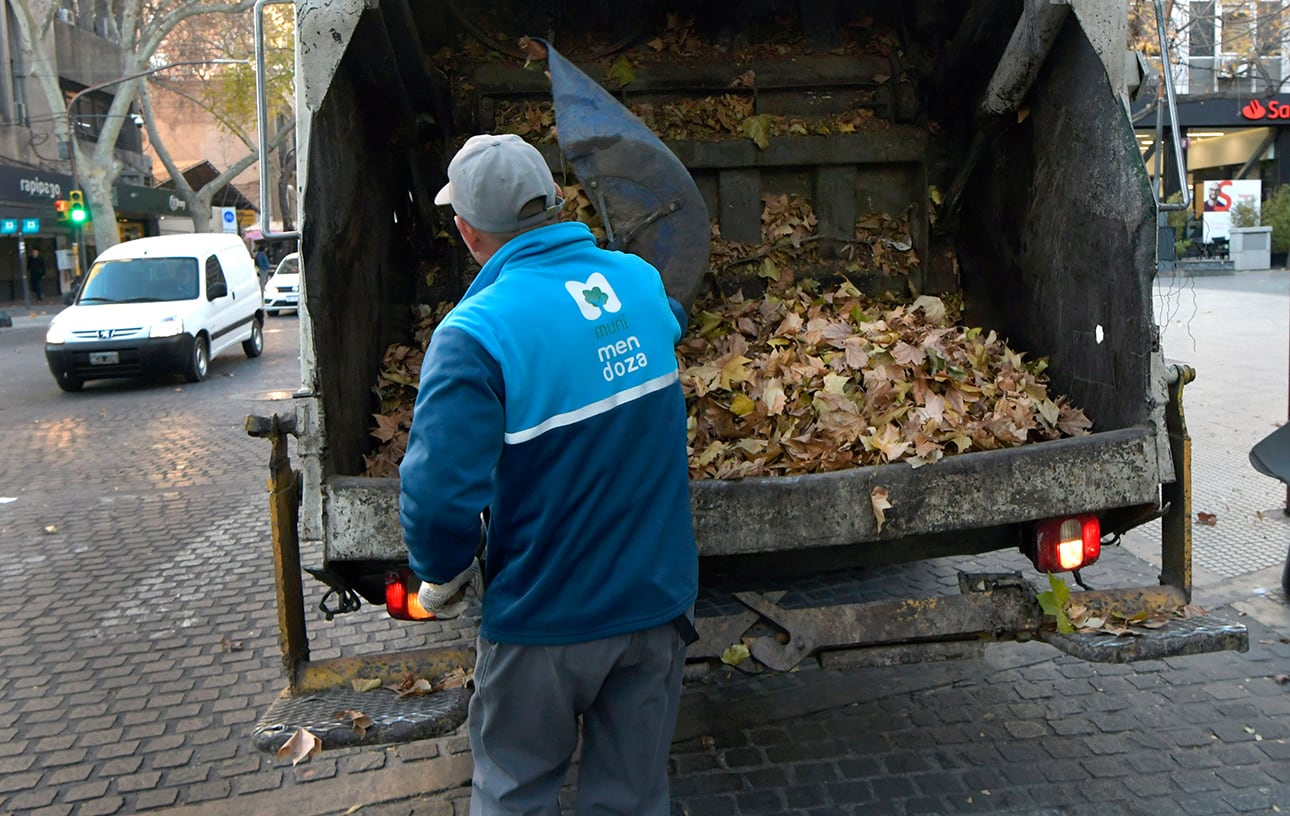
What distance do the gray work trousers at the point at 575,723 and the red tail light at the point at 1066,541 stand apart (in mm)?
1386

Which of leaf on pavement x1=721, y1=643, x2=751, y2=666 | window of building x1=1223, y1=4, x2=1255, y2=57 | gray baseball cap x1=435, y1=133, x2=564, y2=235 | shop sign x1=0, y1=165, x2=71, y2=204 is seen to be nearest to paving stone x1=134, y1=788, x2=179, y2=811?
leaf on pavement x1=721, y1=643, x2=751, y2=666

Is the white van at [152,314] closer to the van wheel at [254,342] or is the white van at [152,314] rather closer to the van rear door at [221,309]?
the van rear door at [221,309]

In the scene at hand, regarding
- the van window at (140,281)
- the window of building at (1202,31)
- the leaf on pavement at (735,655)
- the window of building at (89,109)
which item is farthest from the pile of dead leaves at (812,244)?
the window of building at (89,109)

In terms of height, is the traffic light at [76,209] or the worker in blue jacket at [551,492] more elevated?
the traffic light at [76,209]

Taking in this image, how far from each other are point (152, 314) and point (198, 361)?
830 millimetres

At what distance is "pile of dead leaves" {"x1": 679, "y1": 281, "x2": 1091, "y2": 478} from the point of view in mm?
3156

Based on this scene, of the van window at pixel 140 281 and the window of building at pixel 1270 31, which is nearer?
the van window at pixel 140 281

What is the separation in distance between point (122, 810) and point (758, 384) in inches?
96.5

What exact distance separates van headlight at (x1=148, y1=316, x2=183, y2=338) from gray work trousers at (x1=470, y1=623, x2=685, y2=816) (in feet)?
39.7

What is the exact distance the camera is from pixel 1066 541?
3.10 m

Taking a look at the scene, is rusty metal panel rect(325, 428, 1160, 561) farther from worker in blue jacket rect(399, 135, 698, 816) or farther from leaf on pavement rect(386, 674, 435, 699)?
worker in blue jacket rect(399, 135, 698, 816)

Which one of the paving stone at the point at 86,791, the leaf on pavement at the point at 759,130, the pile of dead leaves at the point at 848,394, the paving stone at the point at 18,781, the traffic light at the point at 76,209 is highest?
the traffic light at the point at 76,209

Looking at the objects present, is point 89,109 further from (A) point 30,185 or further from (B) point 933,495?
(B) point 933,495

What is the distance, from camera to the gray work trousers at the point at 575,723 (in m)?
2.14
